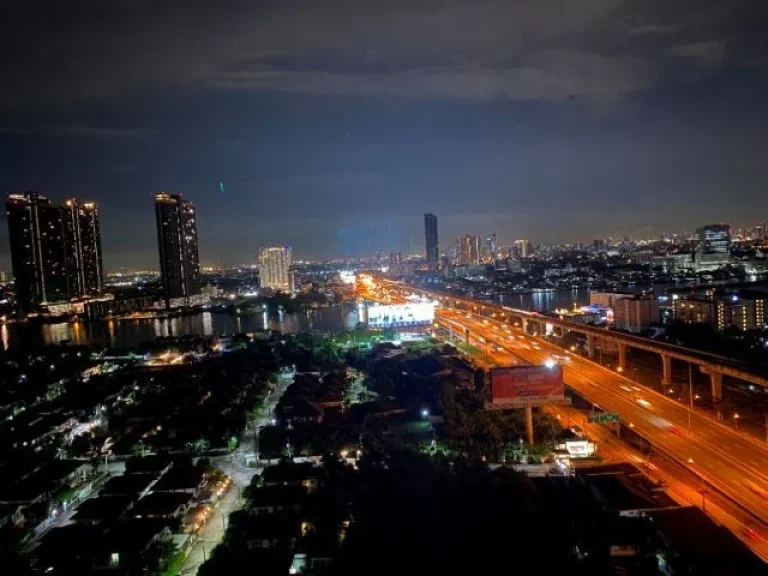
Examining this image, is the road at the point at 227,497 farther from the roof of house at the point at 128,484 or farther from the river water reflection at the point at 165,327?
the river water reflection at the point at 165,327

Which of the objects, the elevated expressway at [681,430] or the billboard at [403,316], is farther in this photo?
the billboard at [403,316]

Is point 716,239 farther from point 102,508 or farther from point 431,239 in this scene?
point 102,508

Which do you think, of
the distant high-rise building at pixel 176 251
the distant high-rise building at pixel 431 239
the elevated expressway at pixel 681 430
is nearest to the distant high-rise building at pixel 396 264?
the distant high-rise building at pixel 431 239

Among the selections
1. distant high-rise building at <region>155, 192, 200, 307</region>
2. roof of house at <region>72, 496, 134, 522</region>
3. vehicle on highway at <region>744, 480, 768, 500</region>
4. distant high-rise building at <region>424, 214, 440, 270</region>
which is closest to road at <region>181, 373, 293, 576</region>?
roof of house at <region>72, 496, 134, 522</region>

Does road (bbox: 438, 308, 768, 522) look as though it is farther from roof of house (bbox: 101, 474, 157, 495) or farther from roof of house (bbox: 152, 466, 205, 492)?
roof of house (bbox: 101, 474, 157, 495)

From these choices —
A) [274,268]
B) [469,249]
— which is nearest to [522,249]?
[469,249]

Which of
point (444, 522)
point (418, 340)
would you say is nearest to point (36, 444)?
point (444, 522)

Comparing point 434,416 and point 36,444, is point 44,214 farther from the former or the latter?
point 434,416
